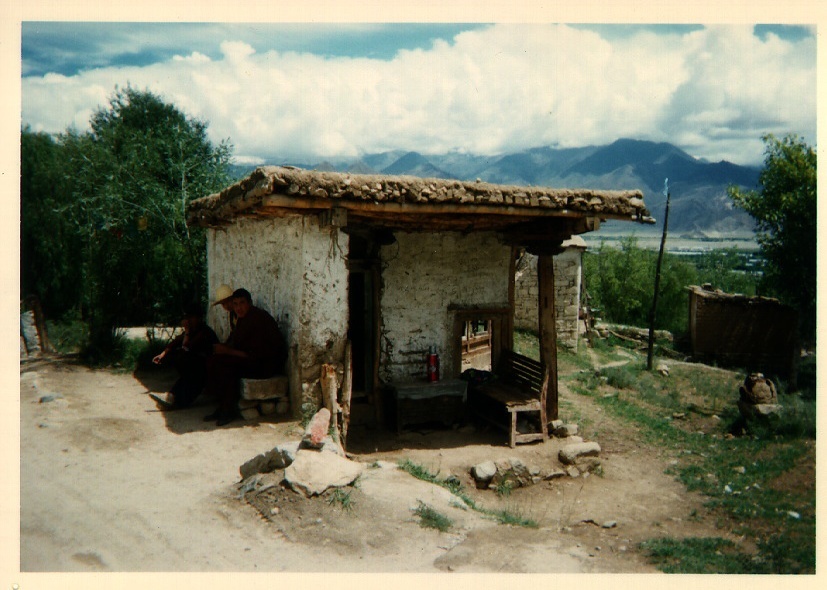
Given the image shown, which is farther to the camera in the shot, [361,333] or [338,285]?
[361,333]

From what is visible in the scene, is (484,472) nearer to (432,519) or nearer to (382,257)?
(432,519)

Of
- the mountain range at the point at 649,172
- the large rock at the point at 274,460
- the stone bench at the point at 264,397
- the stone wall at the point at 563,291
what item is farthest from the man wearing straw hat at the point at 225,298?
the mountain range at the point at 649,172

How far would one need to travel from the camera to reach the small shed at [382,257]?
570 centimetres

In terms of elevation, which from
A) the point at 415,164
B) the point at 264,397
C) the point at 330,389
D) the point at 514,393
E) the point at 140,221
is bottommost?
the point at 514,393

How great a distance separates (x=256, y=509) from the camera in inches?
166

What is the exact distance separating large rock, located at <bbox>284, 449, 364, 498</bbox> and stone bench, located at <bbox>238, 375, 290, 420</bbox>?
1455 mm

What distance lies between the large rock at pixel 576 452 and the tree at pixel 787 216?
7.14 meters

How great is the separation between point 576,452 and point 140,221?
9148 mm

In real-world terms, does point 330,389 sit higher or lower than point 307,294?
lower

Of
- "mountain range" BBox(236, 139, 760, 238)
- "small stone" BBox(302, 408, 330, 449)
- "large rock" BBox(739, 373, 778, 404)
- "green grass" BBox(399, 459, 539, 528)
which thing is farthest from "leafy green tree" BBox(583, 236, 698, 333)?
"mountain range" BBox(236, 139, 760, 238)

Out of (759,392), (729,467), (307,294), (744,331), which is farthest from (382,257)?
(744,331)

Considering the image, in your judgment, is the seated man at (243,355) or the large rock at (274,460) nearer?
the large rock at (274,460)

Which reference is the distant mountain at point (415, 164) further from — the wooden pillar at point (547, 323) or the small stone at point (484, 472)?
the small stone at point (484, 472)

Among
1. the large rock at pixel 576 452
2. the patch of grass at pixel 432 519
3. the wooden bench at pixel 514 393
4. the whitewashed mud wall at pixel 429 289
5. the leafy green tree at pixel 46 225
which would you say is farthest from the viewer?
the leafy green tree at pixel 46 225
